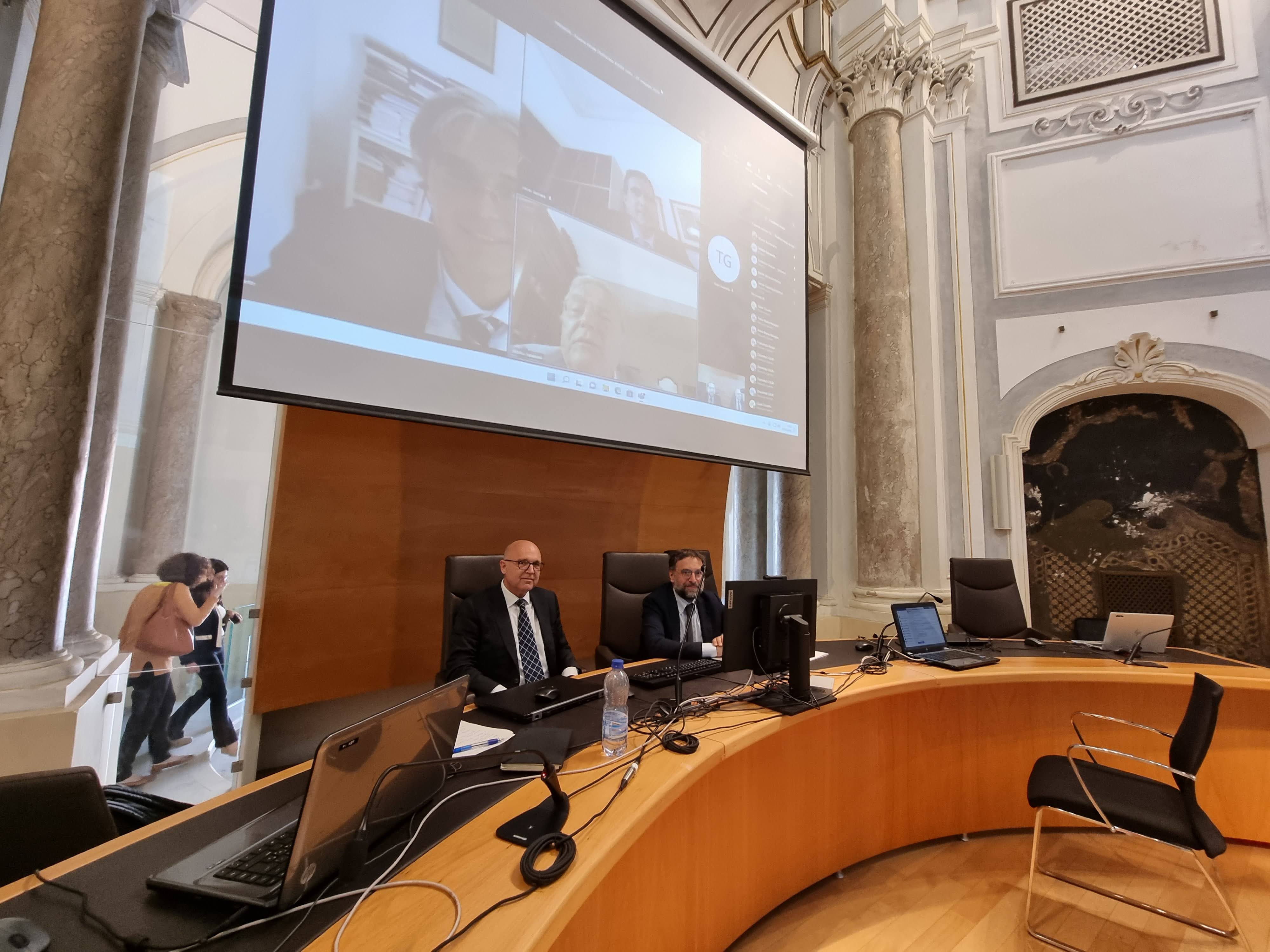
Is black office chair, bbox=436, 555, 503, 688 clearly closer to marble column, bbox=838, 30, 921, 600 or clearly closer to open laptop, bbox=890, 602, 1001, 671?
open laptop, bbox=890, 602, 1001, 671

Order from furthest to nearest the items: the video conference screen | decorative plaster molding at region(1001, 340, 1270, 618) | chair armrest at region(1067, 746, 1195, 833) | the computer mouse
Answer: decorative plaster molding at region(1001, 340, 1270, 618), the video conference screen, chair armrest at region(1067, 746, 1195, 833), the computer mouse

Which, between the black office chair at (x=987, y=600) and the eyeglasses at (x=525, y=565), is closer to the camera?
the eyeglasses at (x=525, y=565)

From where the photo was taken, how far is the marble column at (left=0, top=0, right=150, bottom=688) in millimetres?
1938

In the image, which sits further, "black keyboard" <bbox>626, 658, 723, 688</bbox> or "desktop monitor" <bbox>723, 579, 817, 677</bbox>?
"black keyboard" <bbox>626, 658, 723, 688</bbox>

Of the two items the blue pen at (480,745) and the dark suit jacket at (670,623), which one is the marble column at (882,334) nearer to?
the dark suit jacket at (670,623)

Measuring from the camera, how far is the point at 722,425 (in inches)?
132

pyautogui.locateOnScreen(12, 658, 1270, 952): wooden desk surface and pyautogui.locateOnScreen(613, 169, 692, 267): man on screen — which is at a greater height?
pyautogui.locateOnScreen(613, 169, 692, 267): man on screen

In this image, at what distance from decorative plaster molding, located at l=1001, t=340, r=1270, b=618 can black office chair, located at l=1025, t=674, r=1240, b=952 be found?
281 cm

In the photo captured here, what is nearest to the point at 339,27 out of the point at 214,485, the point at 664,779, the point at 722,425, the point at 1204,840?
the point at 722,425

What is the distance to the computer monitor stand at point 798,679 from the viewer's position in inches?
70.4

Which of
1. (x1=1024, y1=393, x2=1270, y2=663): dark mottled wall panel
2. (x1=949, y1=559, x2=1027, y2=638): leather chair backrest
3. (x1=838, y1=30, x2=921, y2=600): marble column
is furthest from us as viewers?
(x1=838, y1=30, x2=921, y2=600): marble column

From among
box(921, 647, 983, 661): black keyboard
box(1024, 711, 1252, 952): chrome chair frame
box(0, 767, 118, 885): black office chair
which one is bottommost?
box(1024, 711, 1252, 952): chrome chair frame

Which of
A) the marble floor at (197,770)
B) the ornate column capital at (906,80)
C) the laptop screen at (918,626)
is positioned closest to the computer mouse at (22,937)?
the laptop screen at (918,626)

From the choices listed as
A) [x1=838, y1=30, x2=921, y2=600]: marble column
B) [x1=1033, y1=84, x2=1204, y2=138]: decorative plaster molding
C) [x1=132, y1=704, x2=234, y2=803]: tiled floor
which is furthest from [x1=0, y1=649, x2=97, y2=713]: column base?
[x1=1033, y1=84, x2=1204, y2=138]: decorative plaster molding
